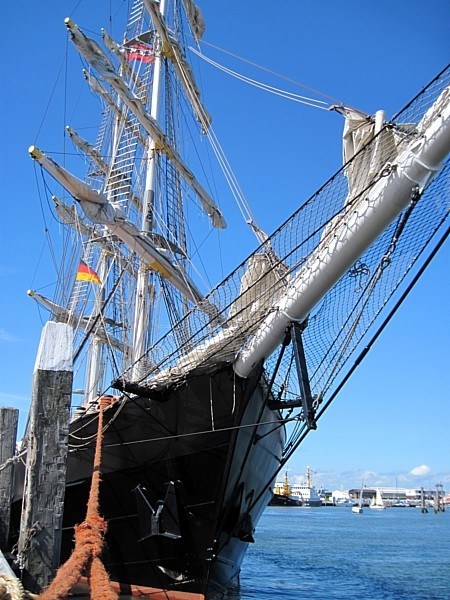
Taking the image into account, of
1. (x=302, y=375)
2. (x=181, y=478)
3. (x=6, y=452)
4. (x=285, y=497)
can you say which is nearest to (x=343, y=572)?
(x=181, y=478)

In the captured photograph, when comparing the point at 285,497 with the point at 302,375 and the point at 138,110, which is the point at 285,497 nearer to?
the point at 138,110

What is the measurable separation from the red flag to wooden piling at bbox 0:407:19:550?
16.4 m

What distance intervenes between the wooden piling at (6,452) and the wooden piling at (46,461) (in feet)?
11.3

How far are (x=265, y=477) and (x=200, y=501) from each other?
2.58 meters

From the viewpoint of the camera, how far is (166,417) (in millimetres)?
9773

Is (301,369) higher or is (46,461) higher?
(301,369)

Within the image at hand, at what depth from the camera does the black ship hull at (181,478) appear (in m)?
9.36

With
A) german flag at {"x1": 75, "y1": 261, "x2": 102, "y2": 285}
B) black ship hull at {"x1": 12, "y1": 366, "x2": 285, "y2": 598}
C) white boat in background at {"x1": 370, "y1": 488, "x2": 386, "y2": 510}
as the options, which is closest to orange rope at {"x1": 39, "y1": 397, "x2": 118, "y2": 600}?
black ship hull at {"x1": 12, "y1": 366, "x2": 285, "y2": 598}

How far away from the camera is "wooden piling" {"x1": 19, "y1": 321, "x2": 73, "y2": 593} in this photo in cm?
530

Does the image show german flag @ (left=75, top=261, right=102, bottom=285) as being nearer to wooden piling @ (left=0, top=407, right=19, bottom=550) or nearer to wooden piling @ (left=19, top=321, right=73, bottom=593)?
wooden piling @ (left=0, top=407, right=19, bottom=550)

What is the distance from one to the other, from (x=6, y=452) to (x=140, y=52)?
17.5m

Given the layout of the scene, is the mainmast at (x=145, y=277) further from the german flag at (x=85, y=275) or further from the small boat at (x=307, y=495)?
the small boat at (x=307, y=495)

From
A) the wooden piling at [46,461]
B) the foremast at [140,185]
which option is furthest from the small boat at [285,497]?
the wooden piling at [46,461]

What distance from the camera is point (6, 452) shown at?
8812mm
